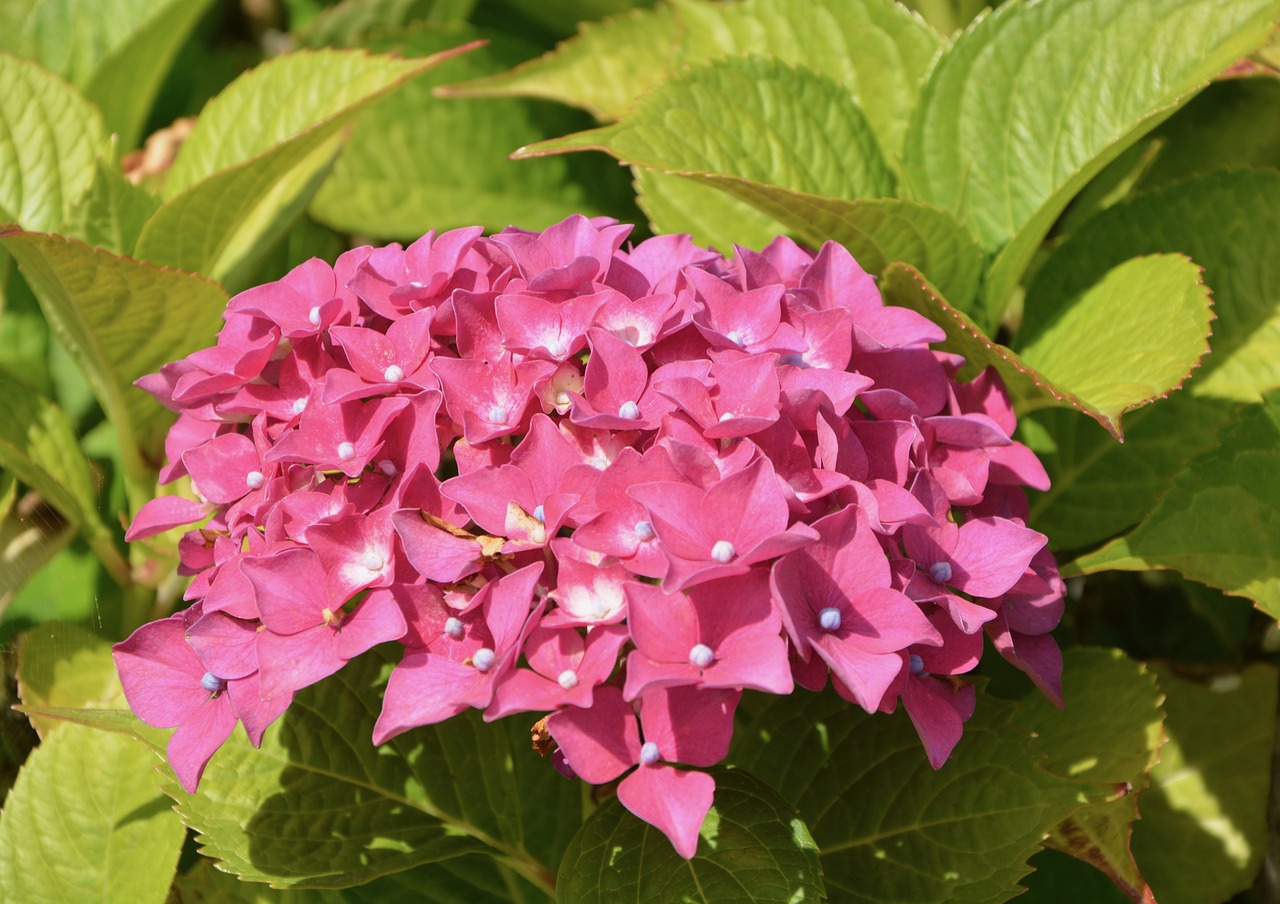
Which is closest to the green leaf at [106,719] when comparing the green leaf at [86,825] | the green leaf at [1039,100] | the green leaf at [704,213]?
the green leaf at [86,825]

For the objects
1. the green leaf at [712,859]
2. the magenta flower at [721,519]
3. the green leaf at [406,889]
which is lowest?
the green leaf at [406,889]

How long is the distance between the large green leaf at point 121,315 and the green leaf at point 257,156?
10cm

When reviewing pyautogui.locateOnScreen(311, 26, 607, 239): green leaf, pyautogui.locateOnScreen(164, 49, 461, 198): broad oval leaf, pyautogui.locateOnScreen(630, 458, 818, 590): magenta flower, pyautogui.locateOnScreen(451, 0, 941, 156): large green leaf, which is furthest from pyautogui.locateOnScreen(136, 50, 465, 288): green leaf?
pyautogui.locateOnScreen(630, 458, 818, 590): magenta flower

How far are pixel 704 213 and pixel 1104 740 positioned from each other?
65cm

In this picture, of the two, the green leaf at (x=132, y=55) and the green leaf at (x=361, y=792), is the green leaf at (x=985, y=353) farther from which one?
the green leaf at (x=132, y=55)

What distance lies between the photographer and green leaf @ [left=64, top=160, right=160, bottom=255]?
3.87ft

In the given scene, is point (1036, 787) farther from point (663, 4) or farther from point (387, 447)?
point (663, 4)

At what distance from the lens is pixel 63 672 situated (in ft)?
3.68

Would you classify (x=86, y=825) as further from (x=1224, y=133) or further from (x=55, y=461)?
(x=1224, y=133)

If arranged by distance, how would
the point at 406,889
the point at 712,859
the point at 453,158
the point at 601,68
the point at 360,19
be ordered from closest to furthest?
the point at 712,859 → the point at 406,889 → the point at 601,68 → the point at 453,158 → the point at 360,19

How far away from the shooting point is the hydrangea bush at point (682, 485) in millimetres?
712

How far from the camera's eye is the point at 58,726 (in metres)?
1.06

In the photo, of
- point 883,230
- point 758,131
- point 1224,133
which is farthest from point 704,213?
point 1224,133

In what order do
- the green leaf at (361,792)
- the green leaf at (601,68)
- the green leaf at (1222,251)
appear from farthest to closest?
1. the green leaf at (601,68)
2. the green leaf at (1222,251)
3. the green leaf at (361,792)
